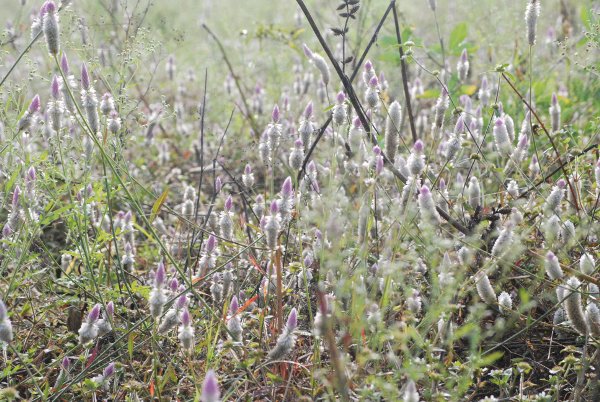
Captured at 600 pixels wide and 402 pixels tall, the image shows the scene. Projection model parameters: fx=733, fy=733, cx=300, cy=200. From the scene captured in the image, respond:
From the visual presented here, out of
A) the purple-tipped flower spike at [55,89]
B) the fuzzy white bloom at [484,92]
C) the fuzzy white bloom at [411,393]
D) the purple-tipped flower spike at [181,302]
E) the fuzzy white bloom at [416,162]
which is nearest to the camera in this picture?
the fuzzy white bloom at [411,393]

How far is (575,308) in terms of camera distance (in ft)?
5.53

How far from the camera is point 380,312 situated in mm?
1564

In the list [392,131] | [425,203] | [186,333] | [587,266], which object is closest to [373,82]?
[392,131]

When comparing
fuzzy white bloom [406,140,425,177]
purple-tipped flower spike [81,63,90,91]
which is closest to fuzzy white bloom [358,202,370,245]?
fuzzy white bloom [406,140,425,177]

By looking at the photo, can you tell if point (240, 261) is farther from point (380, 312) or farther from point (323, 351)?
point (380, 312)

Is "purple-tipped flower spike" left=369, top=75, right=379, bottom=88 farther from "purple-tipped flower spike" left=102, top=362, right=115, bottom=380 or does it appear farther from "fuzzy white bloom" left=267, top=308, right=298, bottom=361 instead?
"purple-tipped flower spike" left=102, top=362, right=115, bottom=380

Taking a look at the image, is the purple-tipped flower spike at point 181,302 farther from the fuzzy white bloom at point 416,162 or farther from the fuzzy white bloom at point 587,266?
the fuzzy white bloom at point 587,266

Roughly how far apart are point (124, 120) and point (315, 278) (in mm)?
786

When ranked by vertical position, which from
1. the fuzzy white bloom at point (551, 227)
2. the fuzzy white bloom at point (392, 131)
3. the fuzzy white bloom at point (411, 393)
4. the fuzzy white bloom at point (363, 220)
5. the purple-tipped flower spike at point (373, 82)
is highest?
the purple-tipped flower spike at point (373, 82)

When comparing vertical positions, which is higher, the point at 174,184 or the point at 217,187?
the point at 217,187

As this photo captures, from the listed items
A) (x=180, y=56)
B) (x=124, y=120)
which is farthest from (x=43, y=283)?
(x=180, y=56)

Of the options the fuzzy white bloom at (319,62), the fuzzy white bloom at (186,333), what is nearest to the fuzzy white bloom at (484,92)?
the fuzzy white bloom at (319,62)

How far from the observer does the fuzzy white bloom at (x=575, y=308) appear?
5.49ft

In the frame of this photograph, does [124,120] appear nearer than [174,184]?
Yes
